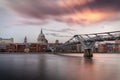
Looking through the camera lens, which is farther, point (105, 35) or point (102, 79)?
point (105, 35)

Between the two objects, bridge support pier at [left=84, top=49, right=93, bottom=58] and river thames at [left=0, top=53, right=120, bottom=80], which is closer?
river thames at [left=0, top=53, right=120, bottom=80]

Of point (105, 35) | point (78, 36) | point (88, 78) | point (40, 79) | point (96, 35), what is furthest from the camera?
point (78, 36)

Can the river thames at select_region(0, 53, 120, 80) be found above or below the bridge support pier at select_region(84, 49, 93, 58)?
below

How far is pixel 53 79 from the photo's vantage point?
32.7 metres

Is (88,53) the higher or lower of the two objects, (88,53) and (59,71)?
the higher

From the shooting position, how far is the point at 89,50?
11144 cm

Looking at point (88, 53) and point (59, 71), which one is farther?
point (88, 53)

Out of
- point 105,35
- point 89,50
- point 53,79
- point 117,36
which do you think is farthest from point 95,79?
point 89,50

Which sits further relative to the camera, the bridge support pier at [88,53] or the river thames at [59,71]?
the bridge support pier at [88,53]

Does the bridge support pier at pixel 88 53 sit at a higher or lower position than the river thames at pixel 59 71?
higher

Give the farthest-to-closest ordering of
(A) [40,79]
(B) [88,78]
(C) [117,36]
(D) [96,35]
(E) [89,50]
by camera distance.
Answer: (E) [89,50], (D) [96,35], (C) [117,36], (B) [88,78], (A) [40,79]

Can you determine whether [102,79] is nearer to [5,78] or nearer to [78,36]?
[5,78]

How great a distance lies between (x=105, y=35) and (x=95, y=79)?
6155cm

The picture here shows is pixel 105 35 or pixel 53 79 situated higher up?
pixel 105 35
